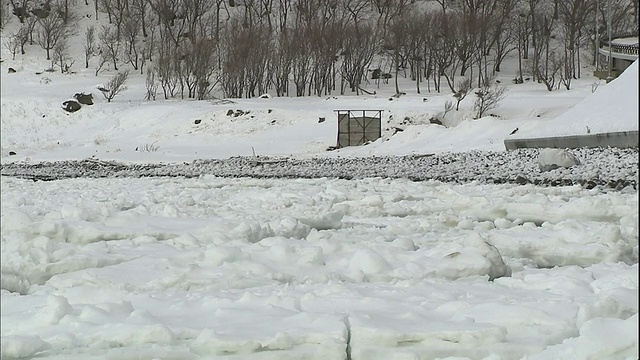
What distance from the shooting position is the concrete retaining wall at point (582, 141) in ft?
40.9

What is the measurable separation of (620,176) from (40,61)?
46934 mm

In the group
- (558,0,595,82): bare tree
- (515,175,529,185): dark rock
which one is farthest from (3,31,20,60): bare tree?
(515,175,529,185): dark rock

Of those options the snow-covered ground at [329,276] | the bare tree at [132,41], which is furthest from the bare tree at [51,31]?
the snow-covered ground at [329,276]

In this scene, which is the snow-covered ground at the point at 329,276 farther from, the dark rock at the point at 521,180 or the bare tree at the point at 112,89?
the bare tree at the point at 112,89

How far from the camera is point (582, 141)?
46.6 feet

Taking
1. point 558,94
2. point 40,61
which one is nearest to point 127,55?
point 40,61

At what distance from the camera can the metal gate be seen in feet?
86.9

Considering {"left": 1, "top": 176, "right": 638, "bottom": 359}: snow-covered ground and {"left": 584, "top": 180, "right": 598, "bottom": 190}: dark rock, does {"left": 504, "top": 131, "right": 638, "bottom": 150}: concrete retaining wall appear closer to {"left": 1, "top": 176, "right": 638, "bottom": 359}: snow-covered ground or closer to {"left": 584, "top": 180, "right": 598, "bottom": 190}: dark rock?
{"left": 584, "top": 180, "right": 598, "bottom": 190}: dark rock

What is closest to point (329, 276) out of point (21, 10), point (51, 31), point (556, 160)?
point (556, 160)

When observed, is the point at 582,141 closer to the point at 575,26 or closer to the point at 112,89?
the point at 112,89

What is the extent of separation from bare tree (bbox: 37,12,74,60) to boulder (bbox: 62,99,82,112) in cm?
1306

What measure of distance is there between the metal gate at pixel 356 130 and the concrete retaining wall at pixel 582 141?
10.2 metres

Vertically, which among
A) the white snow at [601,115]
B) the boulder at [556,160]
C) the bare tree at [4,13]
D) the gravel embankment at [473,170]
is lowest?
the gravel embankment at [473,170]

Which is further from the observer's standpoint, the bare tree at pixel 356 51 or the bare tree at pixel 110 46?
the bare tree at pixel 110 46
